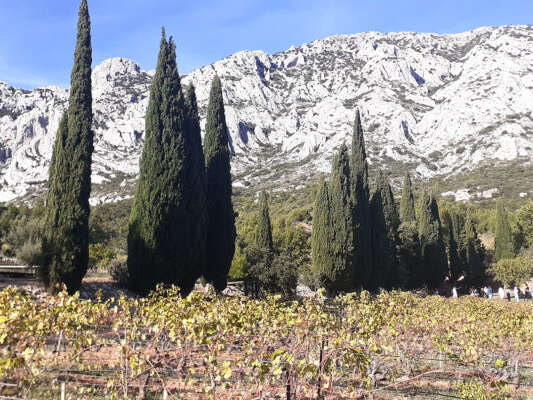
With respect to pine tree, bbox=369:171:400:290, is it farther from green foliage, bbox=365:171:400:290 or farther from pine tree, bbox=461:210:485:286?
pine tree, bbox=461:210:485:286

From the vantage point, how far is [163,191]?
571 inches

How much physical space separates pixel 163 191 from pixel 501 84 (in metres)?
103

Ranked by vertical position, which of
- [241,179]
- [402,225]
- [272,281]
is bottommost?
[272,281]

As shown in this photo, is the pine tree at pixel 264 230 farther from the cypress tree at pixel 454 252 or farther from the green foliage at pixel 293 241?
the cypress tree at pixel 454 252

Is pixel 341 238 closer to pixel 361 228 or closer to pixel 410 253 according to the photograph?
pixel 361 228

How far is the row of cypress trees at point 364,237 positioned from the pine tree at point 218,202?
17.7 ft

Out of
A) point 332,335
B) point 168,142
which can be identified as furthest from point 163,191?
point 332,335

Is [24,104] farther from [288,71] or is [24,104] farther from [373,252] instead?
[373,252]

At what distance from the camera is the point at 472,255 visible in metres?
39.3

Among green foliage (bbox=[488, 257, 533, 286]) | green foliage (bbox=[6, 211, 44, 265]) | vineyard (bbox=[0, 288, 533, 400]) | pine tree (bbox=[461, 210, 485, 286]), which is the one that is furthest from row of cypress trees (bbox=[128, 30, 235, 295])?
pine tree (bbox=[461, 210, 485, 286])

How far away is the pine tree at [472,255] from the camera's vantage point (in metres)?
39.2

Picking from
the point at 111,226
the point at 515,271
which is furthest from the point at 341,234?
the point at 111,226

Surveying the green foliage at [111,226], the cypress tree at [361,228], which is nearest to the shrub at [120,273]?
the cypress tree at [361,228]

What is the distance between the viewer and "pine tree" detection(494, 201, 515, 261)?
136 ft
